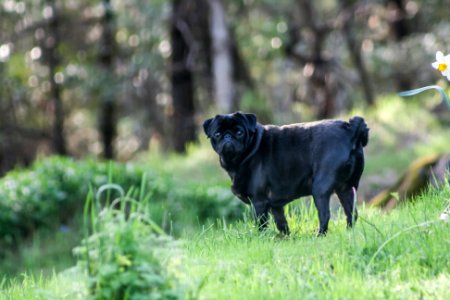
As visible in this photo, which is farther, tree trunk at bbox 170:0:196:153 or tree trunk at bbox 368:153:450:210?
tree trunk at bbox 170:0:196:153

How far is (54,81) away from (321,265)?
71.3ft

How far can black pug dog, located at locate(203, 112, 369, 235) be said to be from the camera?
719 cm

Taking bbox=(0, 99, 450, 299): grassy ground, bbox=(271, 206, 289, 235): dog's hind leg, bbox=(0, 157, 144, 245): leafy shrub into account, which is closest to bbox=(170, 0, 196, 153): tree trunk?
bbox=(0, 157, 144, 245): leafy shrub

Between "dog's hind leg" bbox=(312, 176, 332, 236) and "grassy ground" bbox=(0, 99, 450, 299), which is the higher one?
"dog's hind leg" bbox=(312, 176, 332, 236)

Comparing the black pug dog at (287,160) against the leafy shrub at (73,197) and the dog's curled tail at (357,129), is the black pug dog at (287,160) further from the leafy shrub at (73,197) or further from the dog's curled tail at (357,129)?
the leafy shrub at (73,197)

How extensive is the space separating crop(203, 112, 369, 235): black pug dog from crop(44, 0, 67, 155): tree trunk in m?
20.1

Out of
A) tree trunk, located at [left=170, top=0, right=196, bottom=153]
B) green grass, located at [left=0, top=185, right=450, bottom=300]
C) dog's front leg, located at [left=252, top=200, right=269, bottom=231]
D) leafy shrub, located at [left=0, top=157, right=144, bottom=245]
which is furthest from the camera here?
tree trunk, located at [left=170, top=0, right=196, bottom=153]

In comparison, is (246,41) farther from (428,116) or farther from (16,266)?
(16,266)

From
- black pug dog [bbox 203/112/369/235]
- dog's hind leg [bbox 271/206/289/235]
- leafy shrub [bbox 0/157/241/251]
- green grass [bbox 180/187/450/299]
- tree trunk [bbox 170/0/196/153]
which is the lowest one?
green grass [bbox 180/187/450/299]

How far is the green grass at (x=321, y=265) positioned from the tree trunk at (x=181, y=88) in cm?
1672

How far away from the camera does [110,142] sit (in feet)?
92.1

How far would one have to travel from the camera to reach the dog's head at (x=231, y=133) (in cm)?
724

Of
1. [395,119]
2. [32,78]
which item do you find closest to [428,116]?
[395,119]

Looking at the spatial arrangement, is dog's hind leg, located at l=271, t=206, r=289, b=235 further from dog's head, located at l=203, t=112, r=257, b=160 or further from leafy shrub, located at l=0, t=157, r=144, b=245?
leafy shrub, located at l=0, t=157, r=144, b=245
